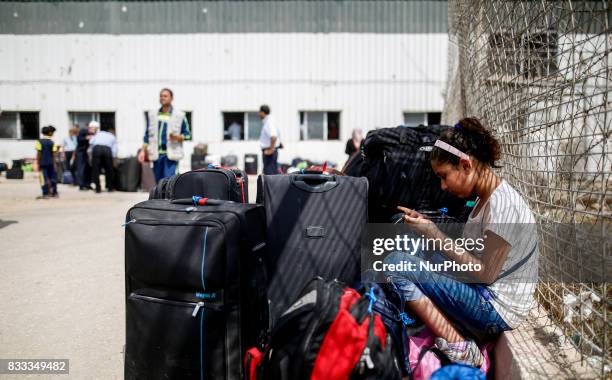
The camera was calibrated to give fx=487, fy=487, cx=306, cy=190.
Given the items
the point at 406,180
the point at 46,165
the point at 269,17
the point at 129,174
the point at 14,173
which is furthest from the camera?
the point at 269,17

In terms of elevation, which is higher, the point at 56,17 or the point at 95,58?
the point at 56,17

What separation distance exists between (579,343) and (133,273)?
74.3 inches

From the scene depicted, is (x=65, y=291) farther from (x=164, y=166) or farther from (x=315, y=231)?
(x=164, y=166)

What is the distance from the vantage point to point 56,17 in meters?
15.3

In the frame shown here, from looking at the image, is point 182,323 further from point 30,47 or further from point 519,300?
point 30,47

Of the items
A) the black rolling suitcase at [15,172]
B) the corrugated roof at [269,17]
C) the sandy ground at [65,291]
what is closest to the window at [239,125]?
the corrugated roof at [269,17]

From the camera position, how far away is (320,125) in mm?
15617

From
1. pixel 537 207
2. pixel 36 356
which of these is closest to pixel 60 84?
pixel 36 356

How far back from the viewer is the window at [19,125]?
15648 millimetres

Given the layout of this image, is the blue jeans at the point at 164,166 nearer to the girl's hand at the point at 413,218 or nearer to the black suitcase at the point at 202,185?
the black suitcase at the point at 202,185

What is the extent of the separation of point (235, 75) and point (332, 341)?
14.3 meters

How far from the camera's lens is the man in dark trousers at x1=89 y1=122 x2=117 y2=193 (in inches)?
420

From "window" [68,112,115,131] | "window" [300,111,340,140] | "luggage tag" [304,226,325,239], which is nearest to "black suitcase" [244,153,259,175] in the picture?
"window" [300,111,340,140]

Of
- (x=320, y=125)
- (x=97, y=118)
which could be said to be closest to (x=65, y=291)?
(x=320, y=125)
